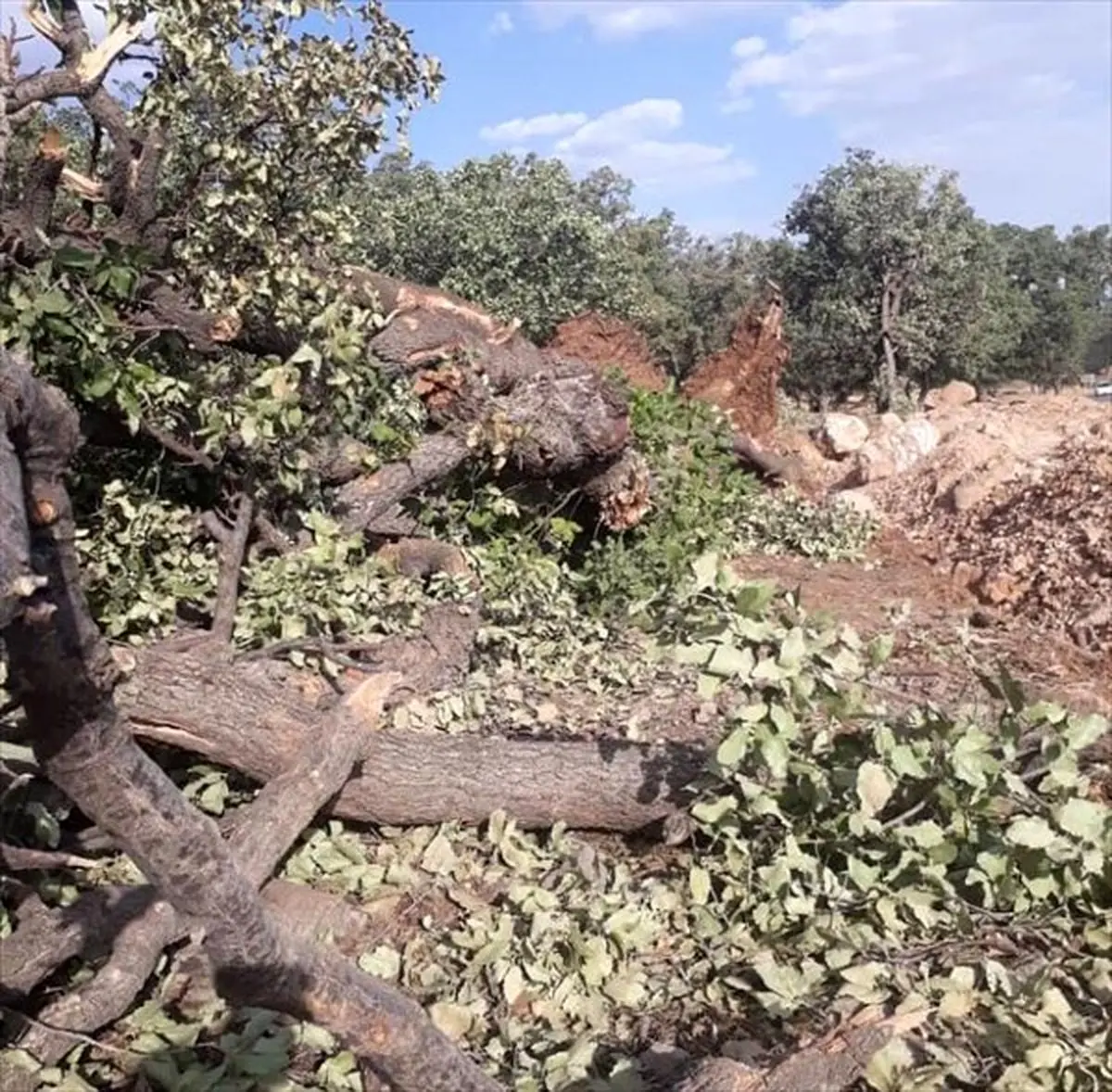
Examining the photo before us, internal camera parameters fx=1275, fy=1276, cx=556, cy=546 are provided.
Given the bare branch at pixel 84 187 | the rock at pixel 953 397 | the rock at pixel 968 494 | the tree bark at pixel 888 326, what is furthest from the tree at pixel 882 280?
the bare branch at pixel 84 187

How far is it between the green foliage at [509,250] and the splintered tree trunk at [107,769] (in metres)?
13.1

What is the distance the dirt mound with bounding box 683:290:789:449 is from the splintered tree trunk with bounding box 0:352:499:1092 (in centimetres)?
1071

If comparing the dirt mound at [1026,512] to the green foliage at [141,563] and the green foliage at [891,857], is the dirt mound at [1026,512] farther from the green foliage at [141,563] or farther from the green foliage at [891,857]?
the green foliage at [141,563]

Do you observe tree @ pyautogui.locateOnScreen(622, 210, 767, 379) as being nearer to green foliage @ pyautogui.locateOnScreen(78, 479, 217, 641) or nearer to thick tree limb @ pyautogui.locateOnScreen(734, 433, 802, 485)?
thick tree limb @ pyautogui.locateOnScreen(734, 433, 802, 485)

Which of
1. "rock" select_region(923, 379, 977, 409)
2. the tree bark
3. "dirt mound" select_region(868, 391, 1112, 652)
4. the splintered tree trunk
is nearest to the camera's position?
the splintered tree trunk

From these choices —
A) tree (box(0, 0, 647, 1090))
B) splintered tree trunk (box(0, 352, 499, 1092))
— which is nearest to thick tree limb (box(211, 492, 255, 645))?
A: tree (box(0, 0, 647, 1090))

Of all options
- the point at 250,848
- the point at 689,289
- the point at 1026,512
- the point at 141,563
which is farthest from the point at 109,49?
the point at 689,289

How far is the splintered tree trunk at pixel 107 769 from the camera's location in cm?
158

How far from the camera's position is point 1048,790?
3.22 m

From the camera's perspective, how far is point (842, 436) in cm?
1326

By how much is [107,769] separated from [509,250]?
46.0ft

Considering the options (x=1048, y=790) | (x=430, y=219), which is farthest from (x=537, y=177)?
(x=1048, y=790)

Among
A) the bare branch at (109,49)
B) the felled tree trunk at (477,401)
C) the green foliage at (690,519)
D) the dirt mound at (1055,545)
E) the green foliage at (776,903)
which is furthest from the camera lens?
the dirt mound at (1055,545)

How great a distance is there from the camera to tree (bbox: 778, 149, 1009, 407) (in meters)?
21.8
